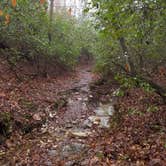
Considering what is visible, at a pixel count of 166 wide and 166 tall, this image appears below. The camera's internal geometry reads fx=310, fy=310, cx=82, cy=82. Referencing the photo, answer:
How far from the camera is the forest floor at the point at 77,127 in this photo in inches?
258

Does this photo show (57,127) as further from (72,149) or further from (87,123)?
(72,149)

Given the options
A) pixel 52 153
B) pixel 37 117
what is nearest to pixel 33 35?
pixel 37 117

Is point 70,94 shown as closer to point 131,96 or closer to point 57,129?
point 131,96

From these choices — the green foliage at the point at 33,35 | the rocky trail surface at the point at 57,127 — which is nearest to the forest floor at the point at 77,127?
the rocky trail surface at the point at 57,127

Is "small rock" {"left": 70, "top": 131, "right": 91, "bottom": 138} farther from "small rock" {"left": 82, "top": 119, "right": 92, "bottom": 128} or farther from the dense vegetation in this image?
"small rock" {"left": 82, "top": 119, "right": 92, "bottom": 128}

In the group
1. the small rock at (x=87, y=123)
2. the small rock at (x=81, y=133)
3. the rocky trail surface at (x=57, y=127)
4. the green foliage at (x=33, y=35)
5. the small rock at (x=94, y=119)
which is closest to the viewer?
the rocky trail surface at (x=57, y=127)

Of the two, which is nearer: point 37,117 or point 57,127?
point 57,127

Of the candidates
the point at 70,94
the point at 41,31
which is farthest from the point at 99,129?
the point at 41,31

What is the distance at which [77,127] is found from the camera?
30.7ft

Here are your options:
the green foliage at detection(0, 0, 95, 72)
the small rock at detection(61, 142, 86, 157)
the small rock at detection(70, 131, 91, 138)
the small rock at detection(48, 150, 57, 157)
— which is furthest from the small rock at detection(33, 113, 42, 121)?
the green foliage at detection(0, 0, 95, 72)

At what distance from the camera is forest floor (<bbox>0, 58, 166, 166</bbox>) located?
21.5 feet

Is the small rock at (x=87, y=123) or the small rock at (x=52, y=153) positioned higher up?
the small rock at (x=87, y=123)

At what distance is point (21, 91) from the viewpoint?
11.8m

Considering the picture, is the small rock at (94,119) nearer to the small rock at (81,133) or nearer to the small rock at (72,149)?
the small rock at (81,133)
